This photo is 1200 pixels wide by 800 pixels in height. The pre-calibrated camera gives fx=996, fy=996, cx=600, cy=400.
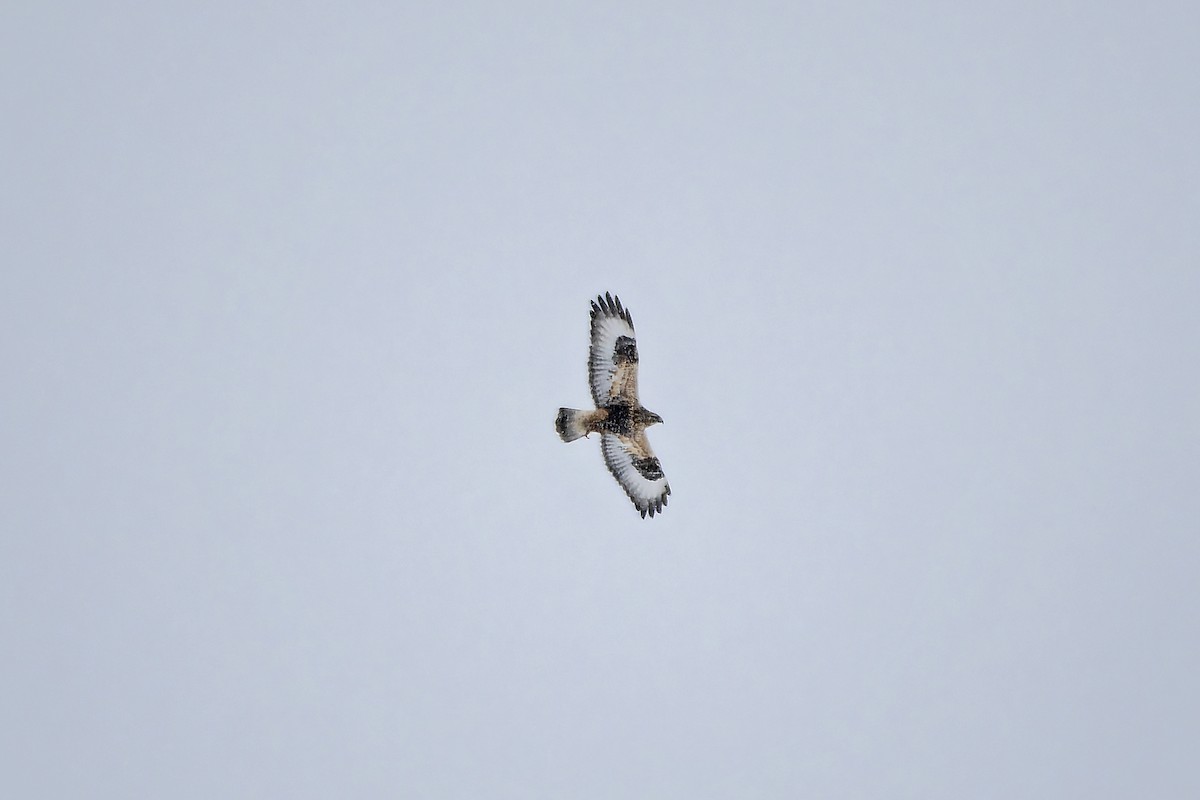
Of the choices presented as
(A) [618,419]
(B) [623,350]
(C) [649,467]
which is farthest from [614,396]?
(C) [649,467]

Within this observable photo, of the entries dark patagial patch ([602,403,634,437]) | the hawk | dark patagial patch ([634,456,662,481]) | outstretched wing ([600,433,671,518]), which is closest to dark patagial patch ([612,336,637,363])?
the hawk

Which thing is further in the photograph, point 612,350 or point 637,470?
point 637,470

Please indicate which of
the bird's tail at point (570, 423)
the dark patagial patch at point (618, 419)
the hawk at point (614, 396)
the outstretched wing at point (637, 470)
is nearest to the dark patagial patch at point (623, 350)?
the hawk at point (614, 396)

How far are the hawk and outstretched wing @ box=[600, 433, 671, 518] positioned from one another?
0.02 metres

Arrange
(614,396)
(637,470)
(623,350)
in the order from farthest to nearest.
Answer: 1. (637,470)
2. (614,396)
3. (623,350)

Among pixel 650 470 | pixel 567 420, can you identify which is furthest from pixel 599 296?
pixel 650 470

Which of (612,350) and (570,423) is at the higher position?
(612,350)

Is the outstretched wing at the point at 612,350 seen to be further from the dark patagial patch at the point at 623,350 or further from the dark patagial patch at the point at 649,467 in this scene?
the dark patagial patch at the point at 649,467

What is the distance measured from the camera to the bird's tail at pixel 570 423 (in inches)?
690

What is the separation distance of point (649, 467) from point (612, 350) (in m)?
2.50

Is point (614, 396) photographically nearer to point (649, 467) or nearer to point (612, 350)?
point (612, 350)

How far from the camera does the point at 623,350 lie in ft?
56.1

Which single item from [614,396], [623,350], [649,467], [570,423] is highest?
[623,350]

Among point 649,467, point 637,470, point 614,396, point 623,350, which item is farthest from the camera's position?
point 637,470
